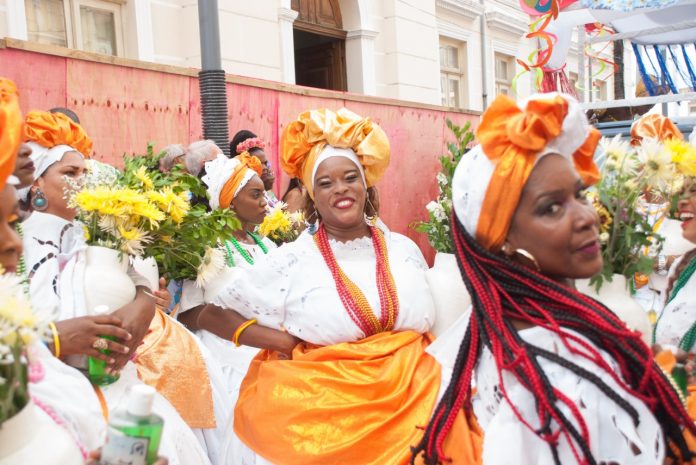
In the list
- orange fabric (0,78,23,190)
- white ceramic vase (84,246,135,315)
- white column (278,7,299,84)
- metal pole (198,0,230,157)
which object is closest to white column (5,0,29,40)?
metal pole (198,0,230,157)

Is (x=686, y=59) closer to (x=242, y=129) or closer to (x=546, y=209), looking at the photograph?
(x=242, y=129)

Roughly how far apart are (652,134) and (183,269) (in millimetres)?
2493

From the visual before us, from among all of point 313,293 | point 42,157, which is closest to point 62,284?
point 42,157

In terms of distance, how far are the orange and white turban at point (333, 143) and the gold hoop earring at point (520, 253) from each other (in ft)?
4.52

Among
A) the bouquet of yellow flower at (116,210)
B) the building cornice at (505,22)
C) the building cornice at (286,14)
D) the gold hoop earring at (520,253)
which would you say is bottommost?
the gold hoop earring at (520,253)

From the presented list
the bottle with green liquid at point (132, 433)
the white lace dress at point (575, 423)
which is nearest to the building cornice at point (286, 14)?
the white lace dress at point (575, 423)

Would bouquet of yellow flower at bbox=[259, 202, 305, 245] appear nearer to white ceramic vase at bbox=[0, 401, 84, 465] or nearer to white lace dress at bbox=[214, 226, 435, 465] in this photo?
white lace dress at bbox=[214, 226, 435, 465]

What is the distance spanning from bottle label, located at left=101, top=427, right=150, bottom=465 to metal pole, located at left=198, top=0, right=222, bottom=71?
436cm

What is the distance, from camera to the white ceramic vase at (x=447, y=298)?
310 cm

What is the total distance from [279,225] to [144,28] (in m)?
4.52

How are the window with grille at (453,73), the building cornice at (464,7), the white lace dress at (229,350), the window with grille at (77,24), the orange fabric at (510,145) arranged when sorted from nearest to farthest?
the orange fabric at (510,145) → the white lace dress at (229,350) → the window with grille at (77,24) → the building cornice at (464,7) → the window with grille at (453,73)

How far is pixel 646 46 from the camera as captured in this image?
630 cm

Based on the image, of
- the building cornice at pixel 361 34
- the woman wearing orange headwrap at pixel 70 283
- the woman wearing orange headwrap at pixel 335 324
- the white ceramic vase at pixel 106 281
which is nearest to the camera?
the woman wearing orange headwrap at pixel 70 283

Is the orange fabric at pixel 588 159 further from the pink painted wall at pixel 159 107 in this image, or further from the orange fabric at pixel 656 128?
the pink painted wall at pixel 159 107
